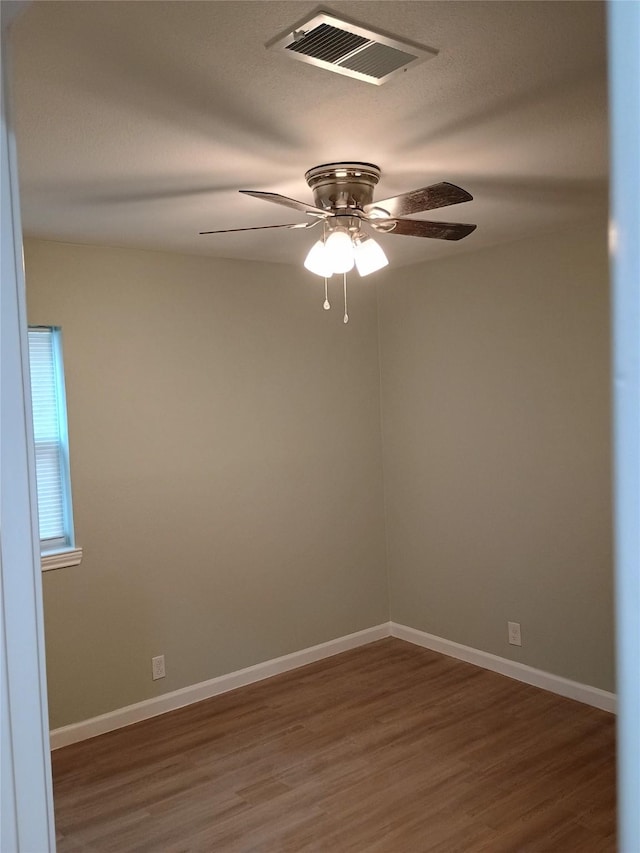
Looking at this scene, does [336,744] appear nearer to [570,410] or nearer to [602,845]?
[602,845]

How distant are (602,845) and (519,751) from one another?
71 cm

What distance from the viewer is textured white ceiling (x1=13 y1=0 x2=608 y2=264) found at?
152 centimetres

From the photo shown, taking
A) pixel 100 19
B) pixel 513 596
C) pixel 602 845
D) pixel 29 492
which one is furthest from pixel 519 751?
pixel 100 19

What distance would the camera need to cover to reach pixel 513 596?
4191mm

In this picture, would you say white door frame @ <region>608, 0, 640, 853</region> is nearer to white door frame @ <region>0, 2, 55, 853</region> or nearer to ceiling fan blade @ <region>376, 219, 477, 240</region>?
white door frame @ <region>0, 2, 55, 853</region>

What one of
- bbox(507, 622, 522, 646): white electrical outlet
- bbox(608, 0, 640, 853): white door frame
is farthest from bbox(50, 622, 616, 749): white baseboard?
bbox(608, 0, 640, 853): white door frame

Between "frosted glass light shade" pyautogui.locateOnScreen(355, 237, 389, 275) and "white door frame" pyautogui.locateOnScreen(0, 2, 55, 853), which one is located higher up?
"frosted glass light shade" pyautogui.locateOnScreen(355, 237, 389, 275)

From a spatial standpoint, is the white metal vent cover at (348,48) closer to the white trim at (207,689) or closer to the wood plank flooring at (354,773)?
the wood plank flooring at (354,773)

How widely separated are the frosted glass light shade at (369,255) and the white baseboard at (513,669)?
2580mm

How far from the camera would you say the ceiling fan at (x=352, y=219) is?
7.80ft

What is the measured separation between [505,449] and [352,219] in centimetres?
209

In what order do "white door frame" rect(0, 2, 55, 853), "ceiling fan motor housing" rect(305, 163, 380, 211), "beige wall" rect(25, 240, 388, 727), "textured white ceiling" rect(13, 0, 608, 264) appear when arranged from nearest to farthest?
"white door frame" rect(0, 2, 55, 853) → "textured white ceiling" rect(13, 0, 608, 264) → "ceiling fan motor housing" rect(305, 163, 380, 211) → "beige wall" rect(25, 240, 388, 727)

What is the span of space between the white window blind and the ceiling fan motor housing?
5.55 ft

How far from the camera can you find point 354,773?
3.25 metres
